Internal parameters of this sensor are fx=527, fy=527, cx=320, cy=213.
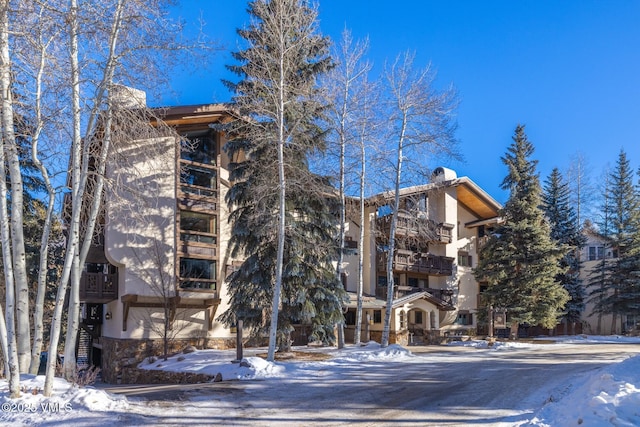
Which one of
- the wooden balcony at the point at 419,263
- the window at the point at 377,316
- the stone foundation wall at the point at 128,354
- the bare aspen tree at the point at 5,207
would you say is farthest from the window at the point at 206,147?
the bare aspen tree at the point at 5,207

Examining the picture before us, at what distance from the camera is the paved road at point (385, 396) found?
27.1ft

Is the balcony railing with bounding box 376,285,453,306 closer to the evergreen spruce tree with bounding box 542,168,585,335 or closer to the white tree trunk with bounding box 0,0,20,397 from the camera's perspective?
the evergreen spruce tree with bounding box 542,168,585,335

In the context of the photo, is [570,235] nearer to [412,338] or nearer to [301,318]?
[412,338]

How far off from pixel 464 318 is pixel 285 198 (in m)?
20.7

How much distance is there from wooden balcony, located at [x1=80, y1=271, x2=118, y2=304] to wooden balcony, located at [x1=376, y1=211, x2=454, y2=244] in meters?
13.4

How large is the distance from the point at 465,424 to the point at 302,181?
10.7 meters

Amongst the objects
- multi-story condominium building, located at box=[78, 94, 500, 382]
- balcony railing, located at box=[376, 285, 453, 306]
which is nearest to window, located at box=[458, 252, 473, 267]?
balcony railing, located at box=[376, 285, 453, 306]

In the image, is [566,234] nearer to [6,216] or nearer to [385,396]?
[385,396]

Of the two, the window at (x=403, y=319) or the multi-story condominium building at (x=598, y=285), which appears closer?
the window at (x=403, y=319)

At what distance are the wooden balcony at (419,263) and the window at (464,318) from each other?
2.99 metres

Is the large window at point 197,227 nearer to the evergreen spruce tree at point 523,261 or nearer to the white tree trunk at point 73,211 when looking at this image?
the white tree trunk at point 73,211

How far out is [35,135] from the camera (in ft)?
30.9

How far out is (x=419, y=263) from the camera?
31594 mm

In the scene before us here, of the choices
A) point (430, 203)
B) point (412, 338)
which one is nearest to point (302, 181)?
point (412, 338)
